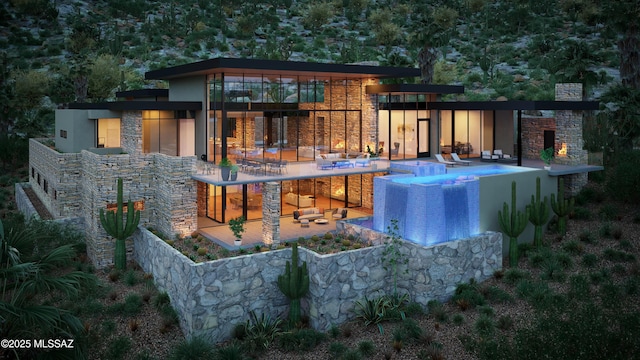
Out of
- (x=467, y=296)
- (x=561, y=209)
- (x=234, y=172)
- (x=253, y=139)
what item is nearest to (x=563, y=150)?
(x=561, y=209)

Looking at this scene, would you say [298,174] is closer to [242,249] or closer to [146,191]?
[242,249]

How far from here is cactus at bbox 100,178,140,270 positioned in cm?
2155

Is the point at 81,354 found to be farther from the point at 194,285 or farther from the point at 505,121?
the point at 505,121

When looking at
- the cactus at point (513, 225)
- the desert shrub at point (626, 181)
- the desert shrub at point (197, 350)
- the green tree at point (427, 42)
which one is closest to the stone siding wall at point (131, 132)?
the desert shrub at point (197, 350)

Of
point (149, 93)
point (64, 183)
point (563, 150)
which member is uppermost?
point (149, 93)

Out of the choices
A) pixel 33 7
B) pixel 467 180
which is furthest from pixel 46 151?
pixel 33 7

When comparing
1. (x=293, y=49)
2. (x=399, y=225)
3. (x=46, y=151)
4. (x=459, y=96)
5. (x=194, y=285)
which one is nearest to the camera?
(x=194, y=285)

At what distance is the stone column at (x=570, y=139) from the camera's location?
86.9 feet

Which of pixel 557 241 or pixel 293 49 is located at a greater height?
pixel 293 49

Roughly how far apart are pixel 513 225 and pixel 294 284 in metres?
8.82

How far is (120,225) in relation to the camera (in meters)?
21.7

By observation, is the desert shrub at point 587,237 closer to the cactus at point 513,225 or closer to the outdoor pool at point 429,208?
the cactus at point 513,225

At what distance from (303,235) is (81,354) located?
12391 millimetres

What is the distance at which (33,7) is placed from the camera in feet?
198
